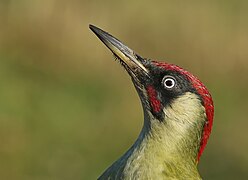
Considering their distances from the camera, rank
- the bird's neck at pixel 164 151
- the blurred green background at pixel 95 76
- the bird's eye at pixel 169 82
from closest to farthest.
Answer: the bird's neck at pixel 164 151, the bird's eye at pixel 169 82, the blurred green background at pixel 95 76

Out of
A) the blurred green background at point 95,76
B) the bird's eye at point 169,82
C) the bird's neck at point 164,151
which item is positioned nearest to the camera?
the bird's neck at point 164,151

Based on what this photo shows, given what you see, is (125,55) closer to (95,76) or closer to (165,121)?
(165,121)

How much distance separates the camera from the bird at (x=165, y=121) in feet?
19.0

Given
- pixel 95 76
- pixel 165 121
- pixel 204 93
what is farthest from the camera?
pixel 95 76

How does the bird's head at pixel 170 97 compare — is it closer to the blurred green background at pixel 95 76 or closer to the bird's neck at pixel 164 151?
the bird's neck at pixel 164 151

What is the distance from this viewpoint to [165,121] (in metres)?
5.90

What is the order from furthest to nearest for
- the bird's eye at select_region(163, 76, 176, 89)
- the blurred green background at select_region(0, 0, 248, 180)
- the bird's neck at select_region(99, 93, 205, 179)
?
the blurred green background at select_region(0, 0, 248, 180), the bird's eye at select_region(163, 76, 176, 89), the bird's neck at select_region(99, 93, 205, 179)

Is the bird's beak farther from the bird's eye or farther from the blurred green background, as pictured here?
the blurred green background

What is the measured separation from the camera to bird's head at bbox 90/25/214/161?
19.1 feet

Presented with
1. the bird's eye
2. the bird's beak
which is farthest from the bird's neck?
the bird's beak

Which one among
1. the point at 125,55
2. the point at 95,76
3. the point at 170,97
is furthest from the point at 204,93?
the point at 95,76

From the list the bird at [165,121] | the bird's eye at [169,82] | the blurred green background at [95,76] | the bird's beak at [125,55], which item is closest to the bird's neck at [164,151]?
the bird at [165,121]

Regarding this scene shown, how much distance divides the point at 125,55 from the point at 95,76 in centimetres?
610

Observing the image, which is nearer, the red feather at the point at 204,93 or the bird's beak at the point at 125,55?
the red feather at the point at 204,93
